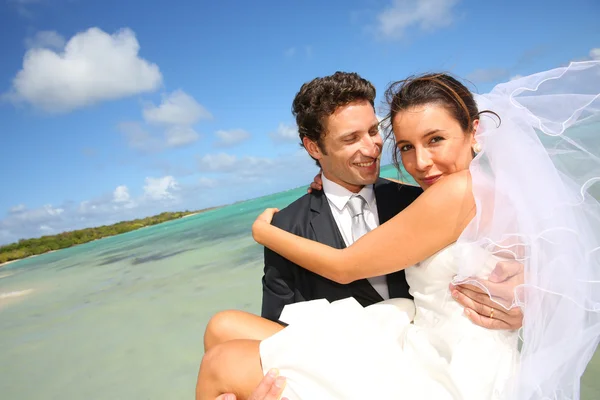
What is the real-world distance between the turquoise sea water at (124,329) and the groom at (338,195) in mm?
1782

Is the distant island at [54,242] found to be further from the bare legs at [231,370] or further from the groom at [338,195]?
the bare legs at [231,370]

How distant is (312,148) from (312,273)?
→ 994mm

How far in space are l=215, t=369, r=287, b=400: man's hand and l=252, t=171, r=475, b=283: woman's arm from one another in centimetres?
68

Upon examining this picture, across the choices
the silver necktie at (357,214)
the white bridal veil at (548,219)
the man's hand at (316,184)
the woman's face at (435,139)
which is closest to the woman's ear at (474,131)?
the woman's face at (435,139)

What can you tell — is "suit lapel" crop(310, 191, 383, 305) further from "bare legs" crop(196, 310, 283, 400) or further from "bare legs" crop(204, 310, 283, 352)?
"bare legs" crop(196, 310, 283, 400)

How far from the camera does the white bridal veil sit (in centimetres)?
158

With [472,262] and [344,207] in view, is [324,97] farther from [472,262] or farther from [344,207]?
[472,262]

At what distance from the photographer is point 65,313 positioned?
7738 millimetres

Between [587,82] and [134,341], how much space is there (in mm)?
5449

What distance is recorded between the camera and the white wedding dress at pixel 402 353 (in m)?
1.62

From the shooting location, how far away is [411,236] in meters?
1.91

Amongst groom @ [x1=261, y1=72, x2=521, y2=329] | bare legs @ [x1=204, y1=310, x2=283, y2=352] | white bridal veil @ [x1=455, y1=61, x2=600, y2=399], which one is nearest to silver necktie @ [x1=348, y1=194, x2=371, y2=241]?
groom @ [x1=261, y1=72, x2=521, y2=329]

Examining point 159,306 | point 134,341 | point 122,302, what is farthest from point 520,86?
point 122,302

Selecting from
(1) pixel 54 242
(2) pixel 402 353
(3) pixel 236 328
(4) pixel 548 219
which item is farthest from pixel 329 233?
(1) pixel 54 242
